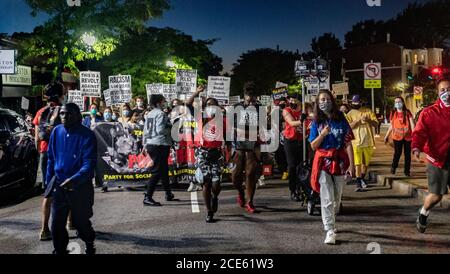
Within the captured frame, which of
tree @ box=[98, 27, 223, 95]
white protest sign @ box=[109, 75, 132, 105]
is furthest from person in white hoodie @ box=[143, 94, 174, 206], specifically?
tree @ box=[98, 27, 223, 95]

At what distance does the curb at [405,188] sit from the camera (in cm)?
838

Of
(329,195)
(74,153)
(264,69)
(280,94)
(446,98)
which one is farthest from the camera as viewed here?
(264,69)

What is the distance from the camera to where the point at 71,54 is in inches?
888

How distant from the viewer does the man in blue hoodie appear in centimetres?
499

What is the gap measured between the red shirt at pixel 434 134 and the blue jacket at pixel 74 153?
385 cm

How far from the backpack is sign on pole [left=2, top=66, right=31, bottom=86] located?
20330 mm

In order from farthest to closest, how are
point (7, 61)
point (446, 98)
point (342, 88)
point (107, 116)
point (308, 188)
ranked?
point (342, 88) → point (7, 61) → point (107, 116) → point (308, 188) → point (446, 98)

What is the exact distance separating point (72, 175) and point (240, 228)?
8.71 feet

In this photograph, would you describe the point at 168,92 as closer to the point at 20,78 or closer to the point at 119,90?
the point at 119,90

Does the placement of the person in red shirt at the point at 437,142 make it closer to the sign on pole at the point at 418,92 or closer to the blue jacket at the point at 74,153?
the blue jacket at the point at 74,153

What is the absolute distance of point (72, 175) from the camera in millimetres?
5059

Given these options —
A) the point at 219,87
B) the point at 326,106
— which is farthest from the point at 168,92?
the point at 326,106
